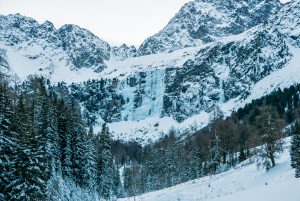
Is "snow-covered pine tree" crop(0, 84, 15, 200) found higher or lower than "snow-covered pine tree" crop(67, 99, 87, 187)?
higher

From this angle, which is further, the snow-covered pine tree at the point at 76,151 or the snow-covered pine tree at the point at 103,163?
the snow-covered pine tree at the point at 103,163

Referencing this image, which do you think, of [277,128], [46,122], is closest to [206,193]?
[277,128]

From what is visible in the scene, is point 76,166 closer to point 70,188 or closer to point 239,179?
point 70,188

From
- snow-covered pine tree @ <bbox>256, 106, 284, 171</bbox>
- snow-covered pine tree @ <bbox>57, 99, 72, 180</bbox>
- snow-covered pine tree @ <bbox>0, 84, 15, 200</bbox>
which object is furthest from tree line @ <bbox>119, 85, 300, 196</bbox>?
snow-covered pine tree @ <bbox>0, 84, 15, 200</bbox>

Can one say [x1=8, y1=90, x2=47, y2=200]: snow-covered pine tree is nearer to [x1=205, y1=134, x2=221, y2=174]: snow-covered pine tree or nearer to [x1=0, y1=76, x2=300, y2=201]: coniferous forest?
[x1=0, y1=76, x2=300, y2=201]: coniferous forest

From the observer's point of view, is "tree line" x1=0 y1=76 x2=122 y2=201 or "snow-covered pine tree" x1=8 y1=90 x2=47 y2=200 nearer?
"snow-covered pine tree" x1=8 y1=90 x2=47 y2=200

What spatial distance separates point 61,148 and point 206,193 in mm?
21008

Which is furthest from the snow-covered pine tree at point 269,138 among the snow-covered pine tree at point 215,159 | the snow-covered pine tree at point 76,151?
the snow-covered pine tree at point 215,159

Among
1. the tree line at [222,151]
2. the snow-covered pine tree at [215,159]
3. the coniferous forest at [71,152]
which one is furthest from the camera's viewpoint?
the snow-covered pine tree at [215,159]

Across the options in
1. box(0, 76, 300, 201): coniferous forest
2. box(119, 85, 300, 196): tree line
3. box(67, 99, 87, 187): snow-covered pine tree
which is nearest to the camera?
box(0, 76, 300, 201): coniferous forest

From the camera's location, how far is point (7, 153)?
34594mm

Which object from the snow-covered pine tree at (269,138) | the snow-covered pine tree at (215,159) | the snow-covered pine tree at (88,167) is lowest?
the snow-covered pine tree at (215,159)

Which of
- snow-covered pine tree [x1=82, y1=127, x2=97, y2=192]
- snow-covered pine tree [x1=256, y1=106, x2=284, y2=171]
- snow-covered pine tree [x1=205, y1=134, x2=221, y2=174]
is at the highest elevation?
snow-covered pine tree [x1=256, y1=106, x2=284, y2=171]

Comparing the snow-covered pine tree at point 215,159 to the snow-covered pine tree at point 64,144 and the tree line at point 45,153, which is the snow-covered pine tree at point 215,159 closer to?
the tree line at point 45,153
